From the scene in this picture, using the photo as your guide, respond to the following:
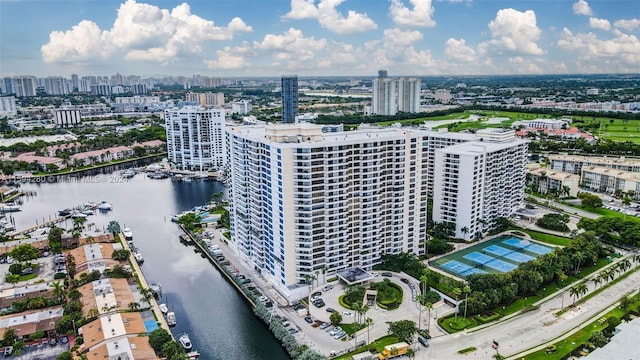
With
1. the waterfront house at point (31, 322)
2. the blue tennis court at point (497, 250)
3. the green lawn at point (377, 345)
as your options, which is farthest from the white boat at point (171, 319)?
the blue tennis court at point (497, 250)

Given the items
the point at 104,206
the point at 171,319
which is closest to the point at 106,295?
the point at 171,319

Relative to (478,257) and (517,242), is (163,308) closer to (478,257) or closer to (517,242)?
(478,257)

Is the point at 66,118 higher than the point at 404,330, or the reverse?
the point at 66,118

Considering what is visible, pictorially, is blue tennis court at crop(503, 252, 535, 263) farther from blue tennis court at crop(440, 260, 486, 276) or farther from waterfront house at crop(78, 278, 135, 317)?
waterfront house at crop(78, 278, 135, 317)

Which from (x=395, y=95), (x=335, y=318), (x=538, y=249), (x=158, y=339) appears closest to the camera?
(x=158, y=339)

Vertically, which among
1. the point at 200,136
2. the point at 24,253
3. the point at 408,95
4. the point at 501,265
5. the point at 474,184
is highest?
the point at 408,95

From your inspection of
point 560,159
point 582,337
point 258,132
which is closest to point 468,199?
point 582,337

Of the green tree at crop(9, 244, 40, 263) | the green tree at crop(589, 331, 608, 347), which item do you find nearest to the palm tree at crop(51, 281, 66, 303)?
the green tree at crop(9, 244, 40, 263)
